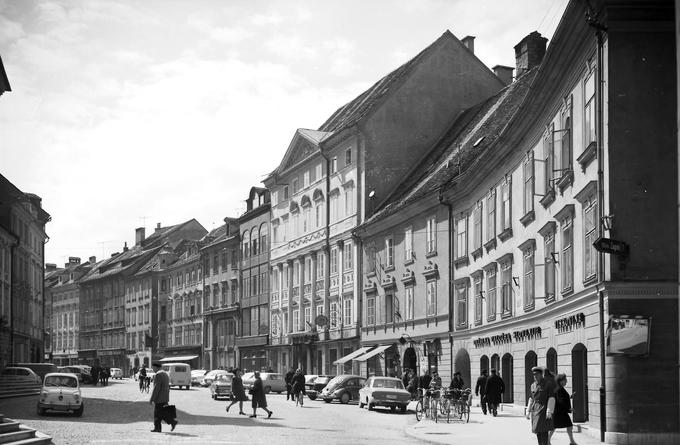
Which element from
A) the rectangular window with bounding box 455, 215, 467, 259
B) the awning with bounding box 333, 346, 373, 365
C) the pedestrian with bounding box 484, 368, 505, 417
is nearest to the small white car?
the pedestrian with bounding box 484, 368, 505, 417

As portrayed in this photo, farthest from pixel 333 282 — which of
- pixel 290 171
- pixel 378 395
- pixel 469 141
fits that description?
pixel 378 395

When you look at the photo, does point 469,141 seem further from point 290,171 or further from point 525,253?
point 290,171

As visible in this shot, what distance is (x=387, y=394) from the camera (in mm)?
39406

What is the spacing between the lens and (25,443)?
20922mm

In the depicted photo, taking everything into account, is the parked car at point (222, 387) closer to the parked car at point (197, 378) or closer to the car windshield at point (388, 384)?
the car windshield at point (388, 384)

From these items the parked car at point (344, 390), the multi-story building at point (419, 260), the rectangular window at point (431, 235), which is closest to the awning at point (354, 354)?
the multi-story building at point (419, 260)

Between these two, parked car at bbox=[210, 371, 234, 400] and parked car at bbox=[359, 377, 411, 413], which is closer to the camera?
parked car at bbox=[359, 377, 411, 413]

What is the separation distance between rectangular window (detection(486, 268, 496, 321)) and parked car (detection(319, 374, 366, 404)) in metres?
9.59

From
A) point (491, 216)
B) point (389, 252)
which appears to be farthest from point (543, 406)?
point (389, 252)

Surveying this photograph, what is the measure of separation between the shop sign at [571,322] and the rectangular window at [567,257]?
34.1 inches

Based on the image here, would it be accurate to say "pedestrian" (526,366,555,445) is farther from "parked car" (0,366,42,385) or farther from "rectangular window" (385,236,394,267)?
"parked car" (0,366,42,385)

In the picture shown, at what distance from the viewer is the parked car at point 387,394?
39188 mm

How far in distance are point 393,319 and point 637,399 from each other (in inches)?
1257

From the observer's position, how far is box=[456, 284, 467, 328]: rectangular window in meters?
44.9
